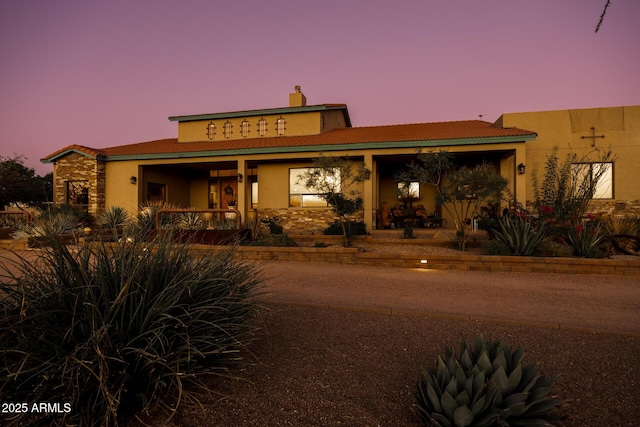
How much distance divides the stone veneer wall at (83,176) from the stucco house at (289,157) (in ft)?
0.15

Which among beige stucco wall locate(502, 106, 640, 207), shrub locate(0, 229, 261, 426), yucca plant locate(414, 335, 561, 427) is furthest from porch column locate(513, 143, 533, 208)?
shrub locate(0, 229, 261, 426)

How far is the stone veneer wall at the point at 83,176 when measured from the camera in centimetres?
1449

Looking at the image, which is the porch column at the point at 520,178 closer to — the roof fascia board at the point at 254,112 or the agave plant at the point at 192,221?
the roof fascia board at the point at 254,112

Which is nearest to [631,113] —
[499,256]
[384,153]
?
[384,153]

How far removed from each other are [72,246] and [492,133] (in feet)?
42.7

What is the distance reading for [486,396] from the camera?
167 cm

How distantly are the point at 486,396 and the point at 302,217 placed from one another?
12.1m

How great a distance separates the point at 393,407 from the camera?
1.95 metres

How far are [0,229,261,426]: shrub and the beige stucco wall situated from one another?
1419 cm

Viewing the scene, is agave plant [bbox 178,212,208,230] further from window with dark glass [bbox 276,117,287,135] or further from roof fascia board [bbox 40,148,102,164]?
roof fascia board [bbox 40,148,102,164]

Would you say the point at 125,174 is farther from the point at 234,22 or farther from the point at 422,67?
the point at 422,67

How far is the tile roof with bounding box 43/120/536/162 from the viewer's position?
464 inches

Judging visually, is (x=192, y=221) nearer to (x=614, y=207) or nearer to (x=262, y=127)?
(x=262, y=127)

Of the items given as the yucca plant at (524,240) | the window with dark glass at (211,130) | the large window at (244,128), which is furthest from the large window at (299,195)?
the yucca plant at (524,240)
